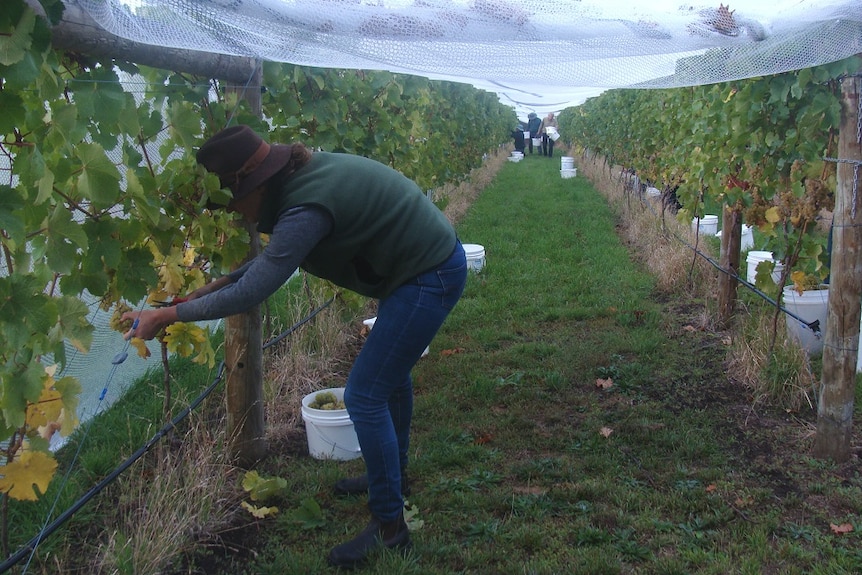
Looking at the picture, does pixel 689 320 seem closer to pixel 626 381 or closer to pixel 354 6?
pixel 626 381


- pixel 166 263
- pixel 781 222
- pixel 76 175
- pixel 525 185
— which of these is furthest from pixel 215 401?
pixel 525 185

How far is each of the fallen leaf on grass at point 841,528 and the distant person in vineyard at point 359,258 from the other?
1593 millimetres

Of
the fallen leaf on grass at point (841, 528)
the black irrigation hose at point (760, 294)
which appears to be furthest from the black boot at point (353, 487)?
the black irrigation hose at point (760, 294)

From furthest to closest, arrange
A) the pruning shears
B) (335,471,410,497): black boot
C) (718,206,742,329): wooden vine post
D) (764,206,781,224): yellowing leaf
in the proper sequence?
(718,206,742,329): wooden vine post
(764,206,781,224): yellowing leaf
(335,471,410,497): black boot
the pruning shears

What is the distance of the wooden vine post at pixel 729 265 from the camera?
5430mm

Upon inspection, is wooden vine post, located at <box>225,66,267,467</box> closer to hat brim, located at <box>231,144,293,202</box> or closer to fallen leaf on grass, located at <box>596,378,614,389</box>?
hat brim, located at <box>231,144,293,202</box>

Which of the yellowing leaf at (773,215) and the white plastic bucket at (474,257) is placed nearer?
the yellowing leaf at (773,215)

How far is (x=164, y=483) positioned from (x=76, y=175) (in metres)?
1.37

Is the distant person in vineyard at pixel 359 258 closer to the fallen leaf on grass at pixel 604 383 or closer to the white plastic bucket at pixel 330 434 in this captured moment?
the white plastic bucket at pixel 330 434

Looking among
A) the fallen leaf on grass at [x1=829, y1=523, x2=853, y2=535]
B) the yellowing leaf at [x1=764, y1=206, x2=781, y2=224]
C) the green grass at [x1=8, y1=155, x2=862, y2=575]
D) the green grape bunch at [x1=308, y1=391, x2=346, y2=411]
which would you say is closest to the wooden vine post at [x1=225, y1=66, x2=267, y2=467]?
the green grass at [x1=8, y1=155, x2=862, y2=575]

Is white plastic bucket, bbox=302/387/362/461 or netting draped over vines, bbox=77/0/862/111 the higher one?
netting draped over vines, bbox=77/0/862/111

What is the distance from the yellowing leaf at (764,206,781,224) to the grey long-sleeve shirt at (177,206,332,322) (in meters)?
2.92

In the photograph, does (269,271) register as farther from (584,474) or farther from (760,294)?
(760,294)

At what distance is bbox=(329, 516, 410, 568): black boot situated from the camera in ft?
8.88
